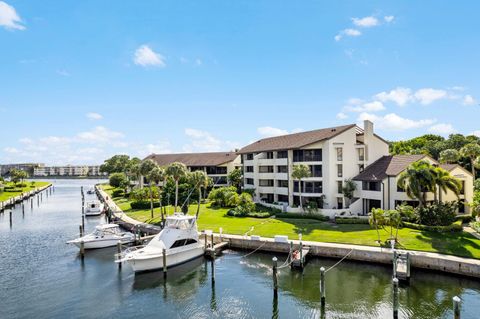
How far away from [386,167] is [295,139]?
18.4 metres

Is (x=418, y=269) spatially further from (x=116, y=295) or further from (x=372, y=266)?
(x=116, y=295)

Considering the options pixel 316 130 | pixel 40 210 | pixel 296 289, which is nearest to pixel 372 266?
pixel 296 289

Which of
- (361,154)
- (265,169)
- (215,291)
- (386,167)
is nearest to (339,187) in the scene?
(361,154)

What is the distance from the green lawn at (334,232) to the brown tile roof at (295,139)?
14536 millimetres

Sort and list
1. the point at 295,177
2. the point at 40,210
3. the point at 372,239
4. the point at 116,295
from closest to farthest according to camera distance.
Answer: the point at 116,295 → the point at 372,239 → the point at 295,177 → the point at 40,210

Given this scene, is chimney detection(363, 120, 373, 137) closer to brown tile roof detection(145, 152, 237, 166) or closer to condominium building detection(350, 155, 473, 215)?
condominium building detection(350, 155, 473, 215)

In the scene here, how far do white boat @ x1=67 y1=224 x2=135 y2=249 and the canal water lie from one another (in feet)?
10.5

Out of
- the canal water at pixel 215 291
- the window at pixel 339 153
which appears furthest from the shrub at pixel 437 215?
the window at pixel 339 153

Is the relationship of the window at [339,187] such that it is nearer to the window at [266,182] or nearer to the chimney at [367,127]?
the chimney at [367,127]

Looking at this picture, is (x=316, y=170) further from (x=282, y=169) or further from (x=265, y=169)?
(x=265, y=169)

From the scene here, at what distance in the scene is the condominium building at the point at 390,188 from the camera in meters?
48.6

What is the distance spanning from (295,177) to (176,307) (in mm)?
33435

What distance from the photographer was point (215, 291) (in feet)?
98.8

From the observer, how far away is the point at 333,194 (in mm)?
56875
